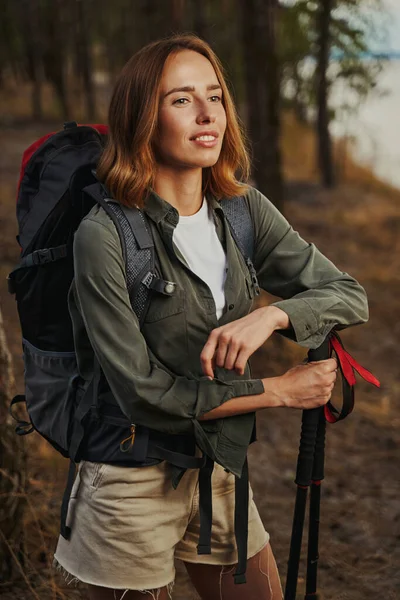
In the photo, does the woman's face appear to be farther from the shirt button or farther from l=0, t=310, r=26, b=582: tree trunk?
l=0, t=310, r=26, b=582: tree trunk

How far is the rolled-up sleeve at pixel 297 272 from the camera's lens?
8.02 ft

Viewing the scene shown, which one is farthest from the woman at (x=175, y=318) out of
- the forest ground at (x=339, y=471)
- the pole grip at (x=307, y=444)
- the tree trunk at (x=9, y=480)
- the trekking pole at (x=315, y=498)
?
the tree trunk at (x=9, y=480)

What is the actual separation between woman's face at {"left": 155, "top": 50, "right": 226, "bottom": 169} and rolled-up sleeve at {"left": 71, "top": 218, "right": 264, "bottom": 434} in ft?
1.12

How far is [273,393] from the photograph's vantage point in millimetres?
2307

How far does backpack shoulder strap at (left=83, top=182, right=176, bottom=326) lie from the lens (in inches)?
87.1

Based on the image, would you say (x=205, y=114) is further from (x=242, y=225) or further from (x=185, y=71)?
(x=242, y=225)

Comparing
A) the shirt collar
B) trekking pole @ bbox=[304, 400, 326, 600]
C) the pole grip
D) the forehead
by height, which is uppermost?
the forehead

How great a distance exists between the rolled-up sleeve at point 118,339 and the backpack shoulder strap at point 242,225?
43 centimetres

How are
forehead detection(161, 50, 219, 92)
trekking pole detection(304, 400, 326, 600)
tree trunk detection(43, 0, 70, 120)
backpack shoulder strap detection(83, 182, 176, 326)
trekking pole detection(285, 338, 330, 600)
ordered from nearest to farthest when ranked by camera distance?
backpack shoulder strap detection(83, 182, 176, 326) → forehead detection(161, 50, 219, 92) → trekking pole detection(285, 338, 330, 600) → trekking pole detection(304, 400, 326, 600) → tree trunk detection(43, 0, 70, 120)

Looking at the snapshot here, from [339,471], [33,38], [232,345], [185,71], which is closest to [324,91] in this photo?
[33,38]

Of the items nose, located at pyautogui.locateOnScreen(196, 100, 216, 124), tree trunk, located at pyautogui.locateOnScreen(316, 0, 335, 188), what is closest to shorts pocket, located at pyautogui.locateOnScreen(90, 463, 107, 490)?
nose, located at pyautogui.locateOnScreen(196, 100, 216, 124)

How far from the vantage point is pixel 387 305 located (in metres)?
10.0

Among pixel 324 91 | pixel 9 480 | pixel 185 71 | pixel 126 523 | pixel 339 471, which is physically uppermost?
pixel 185 71

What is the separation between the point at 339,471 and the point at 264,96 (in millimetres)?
3737
